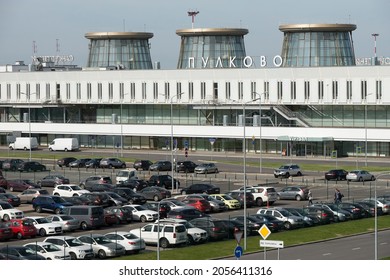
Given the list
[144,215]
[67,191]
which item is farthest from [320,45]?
[144,215]

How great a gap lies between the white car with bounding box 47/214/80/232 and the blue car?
371 inches

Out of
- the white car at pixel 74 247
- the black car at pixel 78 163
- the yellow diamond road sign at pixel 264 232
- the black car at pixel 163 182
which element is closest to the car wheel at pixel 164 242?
the white car at pixel 74 247

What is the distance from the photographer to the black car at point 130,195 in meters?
87.9

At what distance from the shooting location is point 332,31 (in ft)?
593

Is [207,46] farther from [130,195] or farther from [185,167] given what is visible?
[130,195]

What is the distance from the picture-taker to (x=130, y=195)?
88.9 metres

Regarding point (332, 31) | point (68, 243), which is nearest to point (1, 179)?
point (68, 243)

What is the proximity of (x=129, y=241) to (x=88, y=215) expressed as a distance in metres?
12.1

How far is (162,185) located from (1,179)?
14.7 metres

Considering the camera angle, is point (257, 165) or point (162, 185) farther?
point (257, 165)

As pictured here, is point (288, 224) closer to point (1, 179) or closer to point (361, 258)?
point (361, 258)

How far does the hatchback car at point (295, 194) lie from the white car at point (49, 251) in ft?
120

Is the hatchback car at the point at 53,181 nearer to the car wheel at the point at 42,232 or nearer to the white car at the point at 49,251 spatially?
the car wheel at the point at 42,232

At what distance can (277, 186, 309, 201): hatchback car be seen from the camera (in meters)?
91.8
